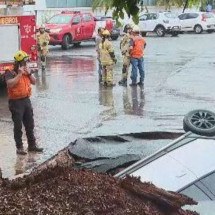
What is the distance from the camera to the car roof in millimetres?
4410

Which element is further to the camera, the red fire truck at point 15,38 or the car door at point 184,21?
the car door at point 184,21

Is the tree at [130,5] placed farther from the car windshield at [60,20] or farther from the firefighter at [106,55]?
the car windshield at [60,20]

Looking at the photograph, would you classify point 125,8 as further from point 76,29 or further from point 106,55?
point 76,29

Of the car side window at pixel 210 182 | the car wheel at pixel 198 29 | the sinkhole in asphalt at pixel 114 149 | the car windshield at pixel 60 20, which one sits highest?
the car side window at pixel 210 182

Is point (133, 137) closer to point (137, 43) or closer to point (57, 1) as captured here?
point (137, 43)

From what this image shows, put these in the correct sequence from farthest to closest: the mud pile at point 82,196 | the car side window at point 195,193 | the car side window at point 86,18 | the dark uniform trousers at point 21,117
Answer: the car side window at point 86,18 → the dark uniform trousers at point 21,117 → the car side window at point 195,193 → the mud pile at point 82,196

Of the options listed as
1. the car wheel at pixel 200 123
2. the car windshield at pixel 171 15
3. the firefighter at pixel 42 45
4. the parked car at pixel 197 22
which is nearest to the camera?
the car wheel at pixel 200 123

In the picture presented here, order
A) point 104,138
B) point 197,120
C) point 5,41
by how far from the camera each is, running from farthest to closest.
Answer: point 5,41 < point 104,138 < point 197,120

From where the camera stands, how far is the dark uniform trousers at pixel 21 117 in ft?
32.4

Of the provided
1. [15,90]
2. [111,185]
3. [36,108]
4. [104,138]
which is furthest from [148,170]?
[36,108]

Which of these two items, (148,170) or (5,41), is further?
(5,41)

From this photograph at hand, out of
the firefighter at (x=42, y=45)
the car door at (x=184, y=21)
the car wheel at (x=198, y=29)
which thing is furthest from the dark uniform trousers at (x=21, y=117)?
the car wheel at (x=198, y=29)

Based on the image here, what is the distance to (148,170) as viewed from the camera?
15.3ft

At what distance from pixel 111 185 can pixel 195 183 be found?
817 millimetres
